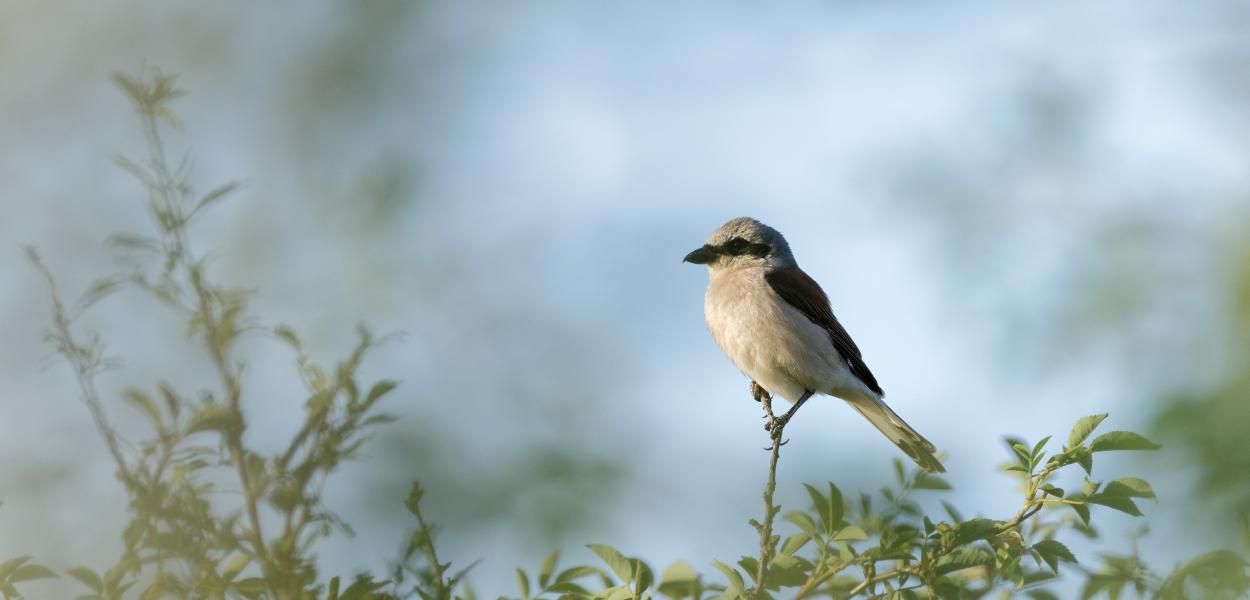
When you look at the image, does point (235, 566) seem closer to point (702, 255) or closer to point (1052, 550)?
point (1052, 550)

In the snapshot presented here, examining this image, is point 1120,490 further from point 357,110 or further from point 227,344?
point 357,110

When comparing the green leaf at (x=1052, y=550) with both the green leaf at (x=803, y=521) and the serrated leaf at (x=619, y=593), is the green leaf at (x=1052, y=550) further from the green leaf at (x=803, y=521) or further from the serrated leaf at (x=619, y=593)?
the serrated leaf at (x=619, y=593)

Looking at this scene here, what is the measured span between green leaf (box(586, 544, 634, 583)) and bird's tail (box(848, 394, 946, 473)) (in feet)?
10.6

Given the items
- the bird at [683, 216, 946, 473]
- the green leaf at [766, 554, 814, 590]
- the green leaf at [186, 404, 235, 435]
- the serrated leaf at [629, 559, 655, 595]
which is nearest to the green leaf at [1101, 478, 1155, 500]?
the green leaf at [766, 554, 814, 590]

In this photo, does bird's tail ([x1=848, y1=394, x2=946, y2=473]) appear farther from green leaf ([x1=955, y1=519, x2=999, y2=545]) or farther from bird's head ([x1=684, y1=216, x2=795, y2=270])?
green leaf ([x1=955, y1=519, x2=999, y2=545])

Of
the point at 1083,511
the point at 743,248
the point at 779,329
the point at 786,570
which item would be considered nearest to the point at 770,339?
the point at 779,329

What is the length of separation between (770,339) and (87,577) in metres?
4.11

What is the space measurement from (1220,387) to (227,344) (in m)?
1.67

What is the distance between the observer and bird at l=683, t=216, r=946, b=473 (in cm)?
593

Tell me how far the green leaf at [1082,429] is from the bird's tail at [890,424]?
9.64 feet

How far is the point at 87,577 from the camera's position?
87.5 inches

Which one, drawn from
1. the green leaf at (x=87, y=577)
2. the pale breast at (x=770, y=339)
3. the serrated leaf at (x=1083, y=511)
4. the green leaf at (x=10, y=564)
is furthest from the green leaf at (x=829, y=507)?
the pale breast at (x=770, y=339)

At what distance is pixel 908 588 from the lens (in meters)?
2.36

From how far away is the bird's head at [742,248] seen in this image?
6359 mm
